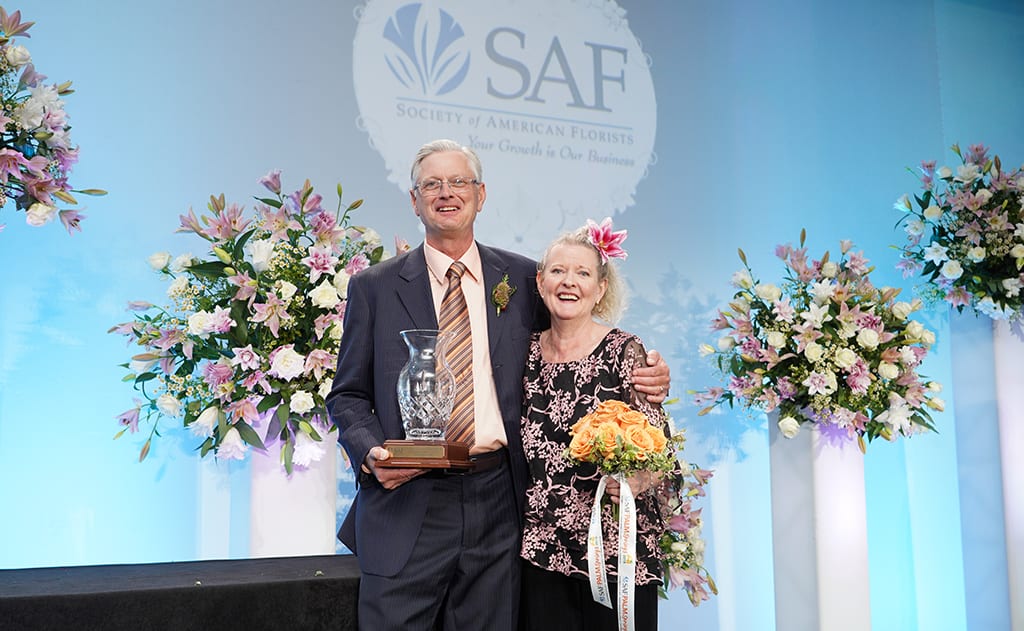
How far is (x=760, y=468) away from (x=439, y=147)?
271 cm

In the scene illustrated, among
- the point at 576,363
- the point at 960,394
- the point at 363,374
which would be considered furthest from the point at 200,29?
the point at 960,394

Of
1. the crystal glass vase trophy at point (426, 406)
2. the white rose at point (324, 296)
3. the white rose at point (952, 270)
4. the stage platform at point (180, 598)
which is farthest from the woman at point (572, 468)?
the white rose at point (952, 270)

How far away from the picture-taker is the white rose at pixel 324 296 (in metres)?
2.95

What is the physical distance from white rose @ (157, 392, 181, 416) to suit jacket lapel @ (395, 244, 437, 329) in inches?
36.4

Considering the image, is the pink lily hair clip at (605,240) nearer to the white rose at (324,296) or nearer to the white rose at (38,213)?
the white rose at (324,296)

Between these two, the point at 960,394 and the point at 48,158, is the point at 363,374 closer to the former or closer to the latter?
the point at 48,158

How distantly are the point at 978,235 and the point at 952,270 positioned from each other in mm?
197

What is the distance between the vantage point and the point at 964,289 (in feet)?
14.5

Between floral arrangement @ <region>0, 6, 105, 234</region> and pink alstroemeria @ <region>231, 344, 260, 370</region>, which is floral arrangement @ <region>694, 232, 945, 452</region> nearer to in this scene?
pink alstroemeria @ <region>231, 344, 260, 370</region>

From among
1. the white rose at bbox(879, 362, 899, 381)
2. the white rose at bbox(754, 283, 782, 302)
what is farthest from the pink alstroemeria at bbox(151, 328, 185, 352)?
the white rose at bbox(879, 362, 899, 381)

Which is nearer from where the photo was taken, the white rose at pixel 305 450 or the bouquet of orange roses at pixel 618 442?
the bouquet of orange roses at pixel 618 442

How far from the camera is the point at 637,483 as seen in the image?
2.38 m

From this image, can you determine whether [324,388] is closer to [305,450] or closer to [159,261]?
[305,450]

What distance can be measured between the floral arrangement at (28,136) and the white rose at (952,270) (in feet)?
11.8
